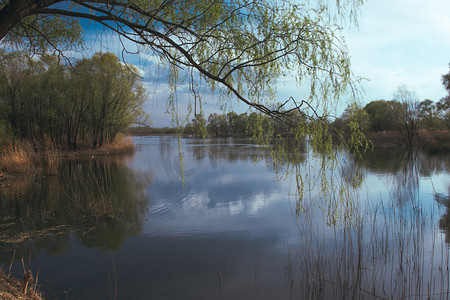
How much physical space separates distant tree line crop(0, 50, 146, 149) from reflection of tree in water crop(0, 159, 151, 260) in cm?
908

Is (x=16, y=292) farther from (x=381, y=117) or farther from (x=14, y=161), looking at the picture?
(x=381, y=117)

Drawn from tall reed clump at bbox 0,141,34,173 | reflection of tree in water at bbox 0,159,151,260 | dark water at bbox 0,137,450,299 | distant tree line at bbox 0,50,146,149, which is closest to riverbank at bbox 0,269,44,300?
dark water at bbox 0,137,450,299

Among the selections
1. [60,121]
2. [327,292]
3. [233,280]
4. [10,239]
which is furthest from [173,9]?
[60,121]

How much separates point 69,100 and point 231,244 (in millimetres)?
22818

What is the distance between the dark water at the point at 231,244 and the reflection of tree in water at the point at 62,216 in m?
0.03

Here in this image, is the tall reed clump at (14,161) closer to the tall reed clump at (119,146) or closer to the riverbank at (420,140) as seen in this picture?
the tall reed clump at (119,146)

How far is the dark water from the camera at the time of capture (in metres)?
3.89

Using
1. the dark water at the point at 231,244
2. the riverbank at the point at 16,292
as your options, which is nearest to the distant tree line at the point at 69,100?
the dark water at the point at 231,244

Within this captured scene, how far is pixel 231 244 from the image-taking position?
18.3 feet

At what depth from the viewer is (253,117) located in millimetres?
3412

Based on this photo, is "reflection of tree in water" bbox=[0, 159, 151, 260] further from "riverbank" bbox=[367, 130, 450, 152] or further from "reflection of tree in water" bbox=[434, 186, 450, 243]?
"riverbank" bbox=[367, 130, 450, 152]

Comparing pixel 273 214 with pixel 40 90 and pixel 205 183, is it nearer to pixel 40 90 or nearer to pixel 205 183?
pixel 205 183

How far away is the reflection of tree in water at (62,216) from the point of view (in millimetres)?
5617

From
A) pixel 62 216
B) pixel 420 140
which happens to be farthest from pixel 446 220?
pixel 420 140
